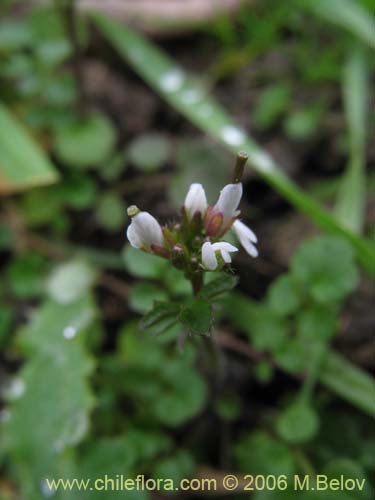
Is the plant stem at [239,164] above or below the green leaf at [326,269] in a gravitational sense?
above

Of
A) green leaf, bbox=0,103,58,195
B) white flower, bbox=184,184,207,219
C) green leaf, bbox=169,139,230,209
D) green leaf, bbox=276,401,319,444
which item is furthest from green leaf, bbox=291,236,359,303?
green leaf, bbox=0,103,58,195

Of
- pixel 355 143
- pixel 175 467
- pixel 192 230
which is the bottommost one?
pixel 175 467

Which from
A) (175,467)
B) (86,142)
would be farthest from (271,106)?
(175,467)

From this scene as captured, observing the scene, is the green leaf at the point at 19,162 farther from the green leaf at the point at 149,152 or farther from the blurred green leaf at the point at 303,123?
the blurred green leaf at the point at 303,123

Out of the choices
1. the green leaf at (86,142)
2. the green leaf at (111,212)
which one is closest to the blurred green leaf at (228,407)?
the green leaf at (111,212)

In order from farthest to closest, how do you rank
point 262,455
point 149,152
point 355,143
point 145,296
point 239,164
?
point 149,152
point 355,143
point 262,455
point 145,296
point 239,164

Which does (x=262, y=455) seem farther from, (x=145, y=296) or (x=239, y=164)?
(x=239, y=164)

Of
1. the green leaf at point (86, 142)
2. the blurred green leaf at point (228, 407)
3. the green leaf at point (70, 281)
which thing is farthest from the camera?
the green leaf at point (86, 142)

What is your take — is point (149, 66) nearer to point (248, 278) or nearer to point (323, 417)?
point (248, 278)
